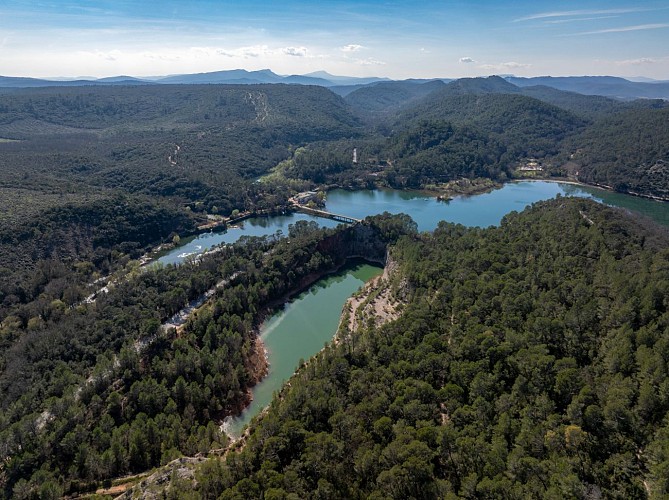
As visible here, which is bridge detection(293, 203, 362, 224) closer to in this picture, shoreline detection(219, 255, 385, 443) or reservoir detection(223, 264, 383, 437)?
shoreline detection(219, 255, 385, 443)

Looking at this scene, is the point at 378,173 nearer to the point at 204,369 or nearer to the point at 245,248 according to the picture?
the point at 245,248

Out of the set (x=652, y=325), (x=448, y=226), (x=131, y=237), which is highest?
(x=652, y=325)

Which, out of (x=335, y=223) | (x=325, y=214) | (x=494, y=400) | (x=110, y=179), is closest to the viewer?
(x=494, y=400)

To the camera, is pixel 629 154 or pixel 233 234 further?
pixel 629 154

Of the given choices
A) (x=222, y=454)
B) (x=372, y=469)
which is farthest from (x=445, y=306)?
(x=222, y=454)

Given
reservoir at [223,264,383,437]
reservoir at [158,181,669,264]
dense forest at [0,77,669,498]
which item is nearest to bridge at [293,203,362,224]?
reservoir at [158,181,669,264]

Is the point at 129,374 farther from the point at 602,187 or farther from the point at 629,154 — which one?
the point at 629,154

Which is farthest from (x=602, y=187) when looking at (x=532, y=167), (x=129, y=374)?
(x=129, y=374)
